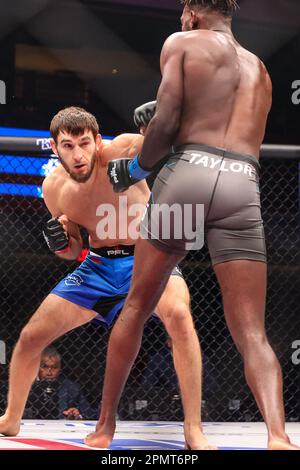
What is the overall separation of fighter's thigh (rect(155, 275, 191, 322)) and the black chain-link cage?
61.6 inches

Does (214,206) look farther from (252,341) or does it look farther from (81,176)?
(81,176)

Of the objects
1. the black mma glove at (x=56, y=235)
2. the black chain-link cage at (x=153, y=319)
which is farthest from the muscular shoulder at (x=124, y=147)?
the black chain-link cage at (x=153, y=319)

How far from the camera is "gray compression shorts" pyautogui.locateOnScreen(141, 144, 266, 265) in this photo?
1748mm

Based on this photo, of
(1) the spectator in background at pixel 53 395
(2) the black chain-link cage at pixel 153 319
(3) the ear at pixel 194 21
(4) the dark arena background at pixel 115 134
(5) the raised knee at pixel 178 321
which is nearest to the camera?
(3) the ear at pixel 194 21

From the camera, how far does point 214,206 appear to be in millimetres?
1753

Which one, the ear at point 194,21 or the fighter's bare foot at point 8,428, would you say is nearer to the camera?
the ear at point 194,21

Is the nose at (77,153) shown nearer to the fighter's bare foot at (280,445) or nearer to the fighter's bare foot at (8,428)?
the fighter's bare foot at (8,428)

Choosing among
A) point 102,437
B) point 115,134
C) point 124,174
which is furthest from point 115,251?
point 115,134

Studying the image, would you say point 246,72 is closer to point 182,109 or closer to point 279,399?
point 182,109

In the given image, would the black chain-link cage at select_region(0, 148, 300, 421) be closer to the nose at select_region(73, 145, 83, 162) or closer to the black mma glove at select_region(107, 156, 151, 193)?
the nose at select_region(73, 145, 83, 162)

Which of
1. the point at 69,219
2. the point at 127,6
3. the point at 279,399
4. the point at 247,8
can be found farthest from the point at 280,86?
the point at 279,399

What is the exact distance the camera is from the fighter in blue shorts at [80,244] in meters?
2.33

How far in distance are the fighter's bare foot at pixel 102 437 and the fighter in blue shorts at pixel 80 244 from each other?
0.35m

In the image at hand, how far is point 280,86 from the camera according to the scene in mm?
5051
